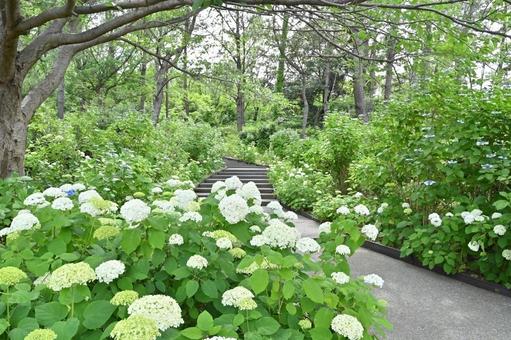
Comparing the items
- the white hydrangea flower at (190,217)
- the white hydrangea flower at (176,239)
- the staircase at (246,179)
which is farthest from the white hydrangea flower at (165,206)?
the staircase at (246,179)

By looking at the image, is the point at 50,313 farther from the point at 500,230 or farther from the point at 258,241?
the point at 500,230

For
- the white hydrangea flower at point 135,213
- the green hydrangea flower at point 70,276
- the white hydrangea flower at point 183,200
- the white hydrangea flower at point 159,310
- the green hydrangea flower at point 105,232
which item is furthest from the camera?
the white hydrangea flower at point 183,200

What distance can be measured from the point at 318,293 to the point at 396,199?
416cm

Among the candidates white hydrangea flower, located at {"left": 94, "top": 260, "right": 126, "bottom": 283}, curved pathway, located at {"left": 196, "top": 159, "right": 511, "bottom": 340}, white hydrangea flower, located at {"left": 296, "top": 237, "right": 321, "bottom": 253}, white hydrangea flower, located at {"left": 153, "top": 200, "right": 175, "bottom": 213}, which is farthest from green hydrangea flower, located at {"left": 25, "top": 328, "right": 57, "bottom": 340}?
curved pathway, located at {"left": 196, "top": 159, "right": 511, "bottom": 340}

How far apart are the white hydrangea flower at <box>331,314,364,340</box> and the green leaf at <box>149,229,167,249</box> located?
0.69 meters

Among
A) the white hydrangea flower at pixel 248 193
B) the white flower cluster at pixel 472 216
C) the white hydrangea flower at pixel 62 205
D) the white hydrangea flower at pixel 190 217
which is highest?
the white hydrangea flower at pixel 248 193

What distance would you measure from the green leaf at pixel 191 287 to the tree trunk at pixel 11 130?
133 inches

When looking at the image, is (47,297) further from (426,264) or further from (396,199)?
(396,199)

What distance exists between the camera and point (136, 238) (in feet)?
4.86

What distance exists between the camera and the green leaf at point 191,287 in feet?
4.50

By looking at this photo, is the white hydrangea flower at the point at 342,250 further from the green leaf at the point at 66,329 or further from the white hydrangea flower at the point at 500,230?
the white hydrangea flower at the point at 500,230

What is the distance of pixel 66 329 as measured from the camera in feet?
3.52

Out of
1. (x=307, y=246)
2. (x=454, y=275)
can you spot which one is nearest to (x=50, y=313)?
(x=307, y=246)

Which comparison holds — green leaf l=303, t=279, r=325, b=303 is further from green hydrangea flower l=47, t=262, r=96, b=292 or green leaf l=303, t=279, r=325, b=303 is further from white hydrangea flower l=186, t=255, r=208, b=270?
green hydrangea flower l=47, t=262, r=96, b=292
